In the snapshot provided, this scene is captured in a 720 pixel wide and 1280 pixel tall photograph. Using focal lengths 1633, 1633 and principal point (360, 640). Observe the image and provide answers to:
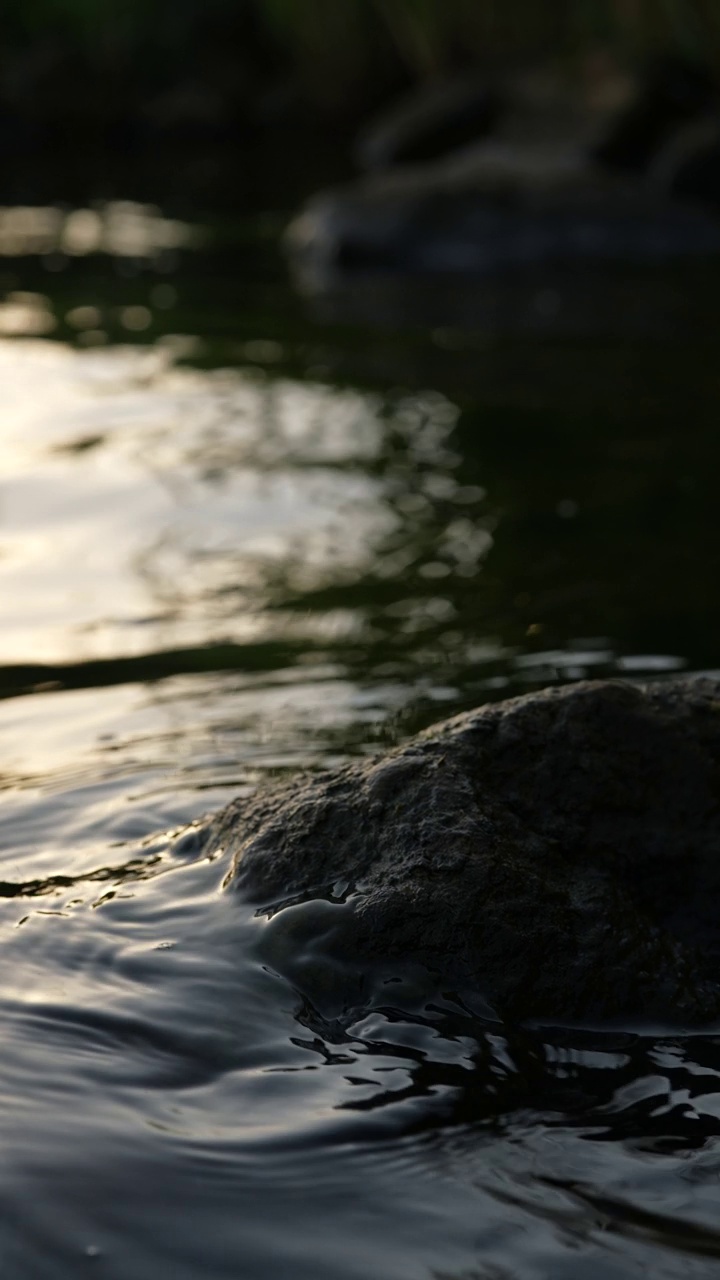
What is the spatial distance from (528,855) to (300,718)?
4.50ft

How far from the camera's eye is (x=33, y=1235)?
218 centimetres

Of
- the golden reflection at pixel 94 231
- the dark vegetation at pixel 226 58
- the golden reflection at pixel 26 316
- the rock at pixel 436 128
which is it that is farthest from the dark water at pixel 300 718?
the dark vegetation at pixel 226 58

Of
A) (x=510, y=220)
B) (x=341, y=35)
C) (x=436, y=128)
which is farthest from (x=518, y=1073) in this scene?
(x=341, y=35)

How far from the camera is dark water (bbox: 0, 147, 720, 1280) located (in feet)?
7.47

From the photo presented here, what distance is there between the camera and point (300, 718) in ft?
13.6

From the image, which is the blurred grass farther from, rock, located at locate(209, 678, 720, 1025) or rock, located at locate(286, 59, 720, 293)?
rock, located at locate(209, 678, 720, 1025)

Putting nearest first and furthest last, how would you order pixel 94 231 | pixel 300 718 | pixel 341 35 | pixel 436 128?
pixel 300 718 < pixel 94 231 < pixel 436 128 < pixel 341 35

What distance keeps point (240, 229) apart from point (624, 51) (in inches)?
209

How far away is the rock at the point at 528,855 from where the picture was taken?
2744mm

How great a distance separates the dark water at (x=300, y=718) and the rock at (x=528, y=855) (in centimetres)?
8

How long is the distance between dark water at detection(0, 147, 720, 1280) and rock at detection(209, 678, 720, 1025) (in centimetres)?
8

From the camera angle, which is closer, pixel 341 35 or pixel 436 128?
pixel 436 128

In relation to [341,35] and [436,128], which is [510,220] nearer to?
[436,128]

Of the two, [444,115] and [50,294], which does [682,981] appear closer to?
[50,294]
